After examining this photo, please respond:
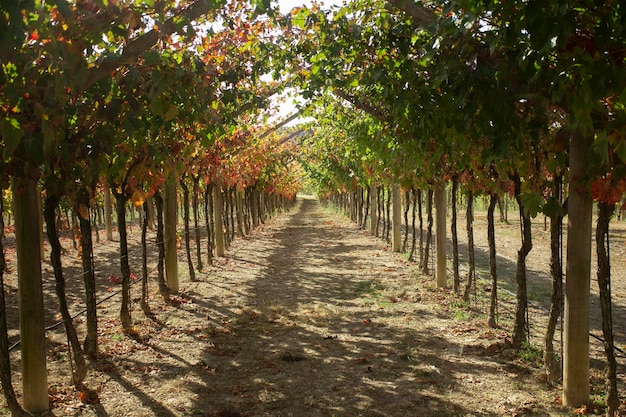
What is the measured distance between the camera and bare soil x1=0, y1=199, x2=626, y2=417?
188 inches

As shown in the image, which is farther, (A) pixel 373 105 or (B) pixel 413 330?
(A) pixel 373 105

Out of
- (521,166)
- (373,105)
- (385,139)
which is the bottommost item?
(521,166)

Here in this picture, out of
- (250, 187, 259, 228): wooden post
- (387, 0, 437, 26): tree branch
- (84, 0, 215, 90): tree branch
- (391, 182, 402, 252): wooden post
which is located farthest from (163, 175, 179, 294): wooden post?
(250, 187, 259, 228): wooden post

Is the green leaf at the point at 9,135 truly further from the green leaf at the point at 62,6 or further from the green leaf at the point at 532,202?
the green leaf at the point at 532,202

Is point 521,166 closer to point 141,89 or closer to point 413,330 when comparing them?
point 413,330

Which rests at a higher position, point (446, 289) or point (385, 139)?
point (385, 139)

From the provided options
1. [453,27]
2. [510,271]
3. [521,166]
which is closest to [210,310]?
[521,166]

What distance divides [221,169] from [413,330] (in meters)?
7.75

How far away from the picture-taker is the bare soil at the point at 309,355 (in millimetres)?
4777

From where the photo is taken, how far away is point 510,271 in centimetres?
1223

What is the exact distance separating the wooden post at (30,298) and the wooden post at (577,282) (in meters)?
4.33

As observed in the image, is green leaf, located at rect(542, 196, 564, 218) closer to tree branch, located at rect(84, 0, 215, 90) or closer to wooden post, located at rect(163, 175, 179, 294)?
tree branch, located at rect(84, 0, 215, 90)

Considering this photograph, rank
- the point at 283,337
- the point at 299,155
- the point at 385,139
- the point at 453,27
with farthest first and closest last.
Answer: the point at 299,155, the point at 385,139, the point at 283,337, the point at 453,27

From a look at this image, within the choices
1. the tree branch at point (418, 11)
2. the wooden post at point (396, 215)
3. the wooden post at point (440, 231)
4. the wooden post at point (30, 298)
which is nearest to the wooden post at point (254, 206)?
the wooden post at point (396, 215)
